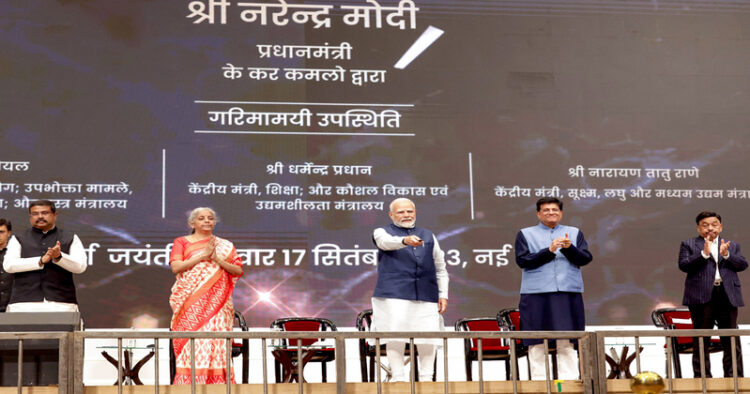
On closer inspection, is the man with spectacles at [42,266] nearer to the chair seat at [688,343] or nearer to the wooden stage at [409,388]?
the wooden stage at [409,388]

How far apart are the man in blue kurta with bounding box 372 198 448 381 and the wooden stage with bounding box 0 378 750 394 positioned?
28.2 inches

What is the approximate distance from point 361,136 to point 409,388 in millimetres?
2955

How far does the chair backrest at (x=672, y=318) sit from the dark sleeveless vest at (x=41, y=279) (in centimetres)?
369

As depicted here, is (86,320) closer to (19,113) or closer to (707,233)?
(19,113)

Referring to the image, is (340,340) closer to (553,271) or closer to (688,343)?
(553,271)

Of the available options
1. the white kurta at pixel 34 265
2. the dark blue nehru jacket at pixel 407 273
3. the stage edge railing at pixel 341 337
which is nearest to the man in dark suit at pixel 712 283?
the dark blue nehru jacket at pixel 407 273

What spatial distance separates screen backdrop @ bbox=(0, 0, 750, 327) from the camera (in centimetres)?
632

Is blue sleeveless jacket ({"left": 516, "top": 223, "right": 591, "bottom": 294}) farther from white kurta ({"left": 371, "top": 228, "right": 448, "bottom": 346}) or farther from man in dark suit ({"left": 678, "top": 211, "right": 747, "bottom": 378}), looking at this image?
man in dark suit ({"left": 678, "top": 211, "right": 747, "bottom": 378})

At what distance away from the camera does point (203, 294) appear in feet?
15.8

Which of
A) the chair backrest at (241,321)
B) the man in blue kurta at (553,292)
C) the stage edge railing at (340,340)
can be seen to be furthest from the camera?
the chair backrest at (241,321)

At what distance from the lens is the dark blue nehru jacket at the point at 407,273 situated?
4746mm

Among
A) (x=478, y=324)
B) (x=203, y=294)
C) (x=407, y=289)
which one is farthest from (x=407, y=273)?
(x=478, y=324)

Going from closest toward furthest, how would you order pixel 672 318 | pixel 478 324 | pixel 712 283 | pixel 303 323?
pixel 712 283 < pixel 303 323 < pixel 478 324 < pixel 672 318

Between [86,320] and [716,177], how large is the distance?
15.2ft
